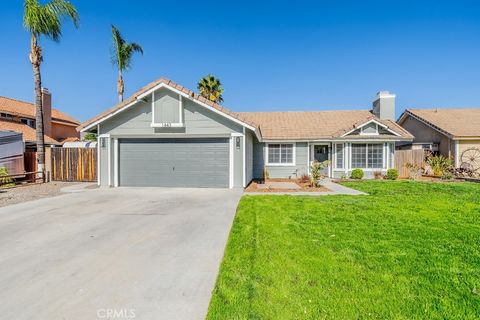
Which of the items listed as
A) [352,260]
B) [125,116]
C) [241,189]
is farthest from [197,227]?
[125,116]

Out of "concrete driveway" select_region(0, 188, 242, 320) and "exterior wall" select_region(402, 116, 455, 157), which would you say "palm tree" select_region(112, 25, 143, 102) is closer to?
"concrete driveway" select_region(0, 188, 242, 320)

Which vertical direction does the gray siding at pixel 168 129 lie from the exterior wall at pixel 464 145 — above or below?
above

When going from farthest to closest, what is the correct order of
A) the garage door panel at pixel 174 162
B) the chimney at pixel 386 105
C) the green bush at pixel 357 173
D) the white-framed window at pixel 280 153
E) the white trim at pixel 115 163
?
the chimney at pixel 386 105, the white-framed window at pixel 280 153, the green bush at pixel 357 173, the white trim at pixel 115 163, the garage door panel at pixel 174 162

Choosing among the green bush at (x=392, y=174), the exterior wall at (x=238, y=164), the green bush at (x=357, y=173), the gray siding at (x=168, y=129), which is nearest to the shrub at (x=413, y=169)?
the green bush at (x=392, y=174)

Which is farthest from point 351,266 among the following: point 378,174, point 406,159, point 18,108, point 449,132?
point 18,108

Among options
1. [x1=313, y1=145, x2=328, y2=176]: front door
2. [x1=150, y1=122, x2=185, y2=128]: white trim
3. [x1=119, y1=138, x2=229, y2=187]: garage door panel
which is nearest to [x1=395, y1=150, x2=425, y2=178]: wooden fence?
[x1=313, y1=145, x2=328, y2=176]: front door

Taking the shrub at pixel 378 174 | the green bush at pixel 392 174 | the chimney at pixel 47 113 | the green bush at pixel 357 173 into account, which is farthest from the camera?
the chimney at pixel 47 113

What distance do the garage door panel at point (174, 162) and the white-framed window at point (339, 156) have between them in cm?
856

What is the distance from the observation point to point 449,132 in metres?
18.1

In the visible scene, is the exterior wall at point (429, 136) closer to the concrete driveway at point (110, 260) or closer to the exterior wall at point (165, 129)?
the exterior wall at point (165, 129)

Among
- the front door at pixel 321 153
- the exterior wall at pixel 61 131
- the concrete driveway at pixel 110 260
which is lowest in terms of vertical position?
the concrete driveway at pixel 110 260

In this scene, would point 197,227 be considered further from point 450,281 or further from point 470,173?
point 470,173

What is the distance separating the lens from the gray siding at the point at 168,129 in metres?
12.0

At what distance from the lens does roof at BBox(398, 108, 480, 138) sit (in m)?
18.3
